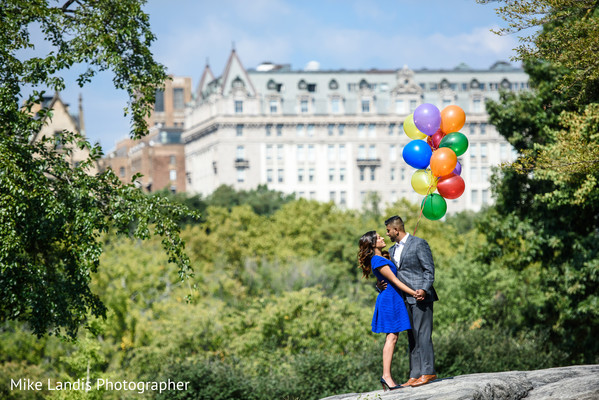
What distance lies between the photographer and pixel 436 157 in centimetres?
1402

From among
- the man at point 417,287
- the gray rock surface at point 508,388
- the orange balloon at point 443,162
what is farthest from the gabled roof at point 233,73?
the man at point 417,287

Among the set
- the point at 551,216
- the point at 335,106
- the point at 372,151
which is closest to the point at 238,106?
the point at 335,106

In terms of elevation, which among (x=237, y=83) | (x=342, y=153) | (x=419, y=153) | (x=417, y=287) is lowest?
(x=417, y=287)

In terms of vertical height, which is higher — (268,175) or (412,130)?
(268,175)

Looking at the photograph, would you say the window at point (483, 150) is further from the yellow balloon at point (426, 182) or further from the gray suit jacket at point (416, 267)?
the gray suit jacket at point (416, 267)

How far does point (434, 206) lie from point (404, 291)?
7.34 ft

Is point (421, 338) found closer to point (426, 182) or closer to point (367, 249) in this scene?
point (367, 249)

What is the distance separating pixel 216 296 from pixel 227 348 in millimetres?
16262

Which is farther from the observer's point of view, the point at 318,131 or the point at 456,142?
the point at 318,131

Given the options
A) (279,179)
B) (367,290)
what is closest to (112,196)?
(367,290)

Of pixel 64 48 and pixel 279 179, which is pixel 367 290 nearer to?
pixel 64 48

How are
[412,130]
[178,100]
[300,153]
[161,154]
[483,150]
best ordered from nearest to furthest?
1. [412,130]
2. [300,153]
3. [483,150]
4. [161,154]
5. [178,100]

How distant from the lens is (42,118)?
55.2 ft

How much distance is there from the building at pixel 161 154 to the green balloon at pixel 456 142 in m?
92.6
